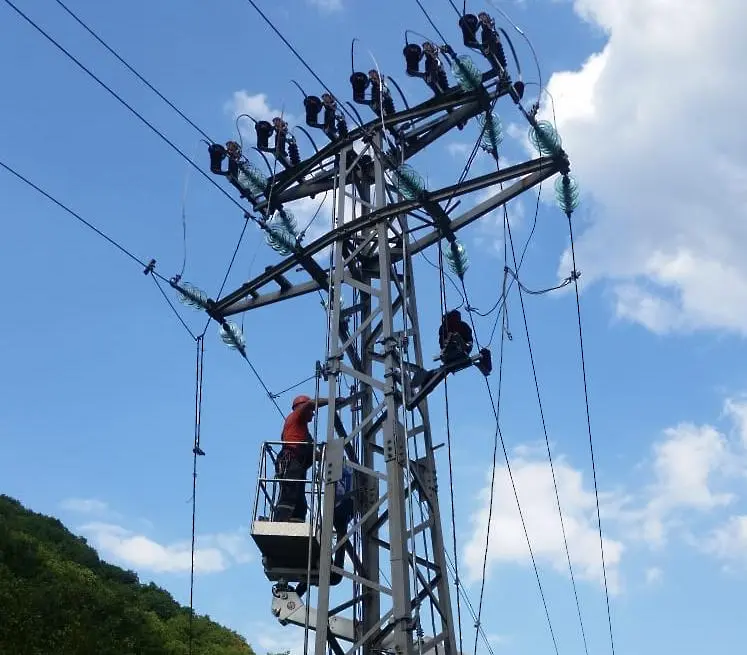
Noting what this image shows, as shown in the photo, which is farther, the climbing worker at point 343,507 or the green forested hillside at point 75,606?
the green forested hillside at point 75,606

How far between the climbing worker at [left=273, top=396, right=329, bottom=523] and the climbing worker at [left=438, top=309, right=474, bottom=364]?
1285 millimetres

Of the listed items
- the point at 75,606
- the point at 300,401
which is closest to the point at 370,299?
the point at 300,401

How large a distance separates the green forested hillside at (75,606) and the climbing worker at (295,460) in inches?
512

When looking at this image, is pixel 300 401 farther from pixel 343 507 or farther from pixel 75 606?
pixel 75 606

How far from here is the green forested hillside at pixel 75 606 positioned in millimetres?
20547

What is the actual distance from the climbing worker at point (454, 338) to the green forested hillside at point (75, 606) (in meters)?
14.9

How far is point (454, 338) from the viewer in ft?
28.5

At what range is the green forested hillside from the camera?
67.4ft

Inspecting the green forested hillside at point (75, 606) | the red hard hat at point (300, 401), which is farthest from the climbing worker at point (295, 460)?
the green forested hillside at point (75, 606)

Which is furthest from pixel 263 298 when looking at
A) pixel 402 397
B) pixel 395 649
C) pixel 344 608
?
pixel 395 649

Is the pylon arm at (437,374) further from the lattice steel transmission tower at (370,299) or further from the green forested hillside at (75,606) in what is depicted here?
the green forested hillside at (75,606)

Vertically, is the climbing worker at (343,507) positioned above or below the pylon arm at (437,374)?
below

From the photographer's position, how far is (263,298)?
1087 centimetres

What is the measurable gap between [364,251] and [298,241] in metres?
0.85
